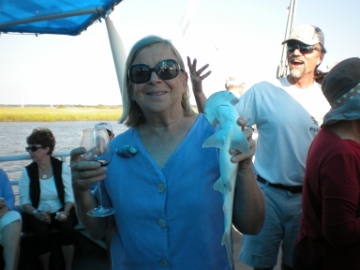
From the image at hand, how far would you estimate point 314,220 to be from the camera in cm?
173

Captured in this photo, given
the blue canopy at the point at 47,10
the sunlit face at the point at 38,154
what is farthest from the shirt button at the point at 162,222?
the blue canopy at the point at 47,10

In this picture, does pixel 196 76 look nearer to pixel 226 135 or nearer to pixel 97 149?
pixel 97 149

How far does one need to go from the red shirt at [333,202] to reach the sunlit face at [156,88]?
0.81 meters

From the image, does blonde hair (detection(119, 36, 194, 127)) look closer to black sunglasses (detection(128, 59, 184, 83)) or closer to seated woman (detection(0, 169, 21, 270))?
black sunglasses (detection(128, 59, 184, 83))

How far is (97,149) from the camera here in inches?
57.9

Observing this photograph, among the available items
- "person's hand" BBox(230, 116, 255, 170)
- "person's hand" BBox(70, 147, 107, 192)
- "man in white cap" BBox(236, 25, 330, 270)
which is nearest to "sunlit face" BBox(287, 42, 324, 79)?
"man in white cap" BBox(236, 25, 330, 270)

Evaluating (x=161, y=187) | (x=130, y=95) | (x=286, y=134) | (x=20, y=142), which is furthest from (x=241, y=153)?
(x=20, y=142)

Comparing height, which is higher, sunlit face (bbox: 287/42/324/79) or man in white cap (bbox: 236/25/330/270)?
sunlit face (bbox: 287/42/324/79)

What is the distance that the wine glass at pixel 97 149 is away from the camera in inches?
57.5

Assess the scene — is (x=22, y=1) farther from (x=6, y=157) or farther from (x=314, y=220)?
(x=314, y=220)

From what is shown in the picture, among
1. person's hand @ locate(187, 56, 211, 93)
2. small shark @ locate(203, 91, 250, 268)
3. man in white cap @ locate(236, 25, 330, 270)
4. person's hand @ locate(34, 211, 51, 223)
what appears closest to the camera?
small shark @ locate(203, 91, 250, 268)

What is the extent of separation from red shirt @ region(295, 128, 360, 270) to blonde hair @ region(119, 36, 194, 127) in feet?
2.38

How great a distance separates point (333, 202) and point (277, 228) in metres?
1.10

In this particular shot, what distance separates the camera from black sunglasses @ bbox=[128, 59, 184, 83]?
1.49 m
